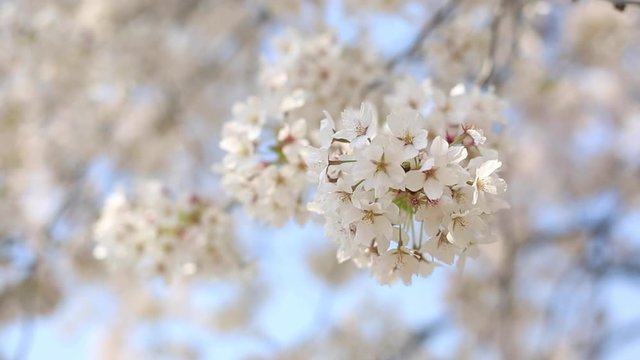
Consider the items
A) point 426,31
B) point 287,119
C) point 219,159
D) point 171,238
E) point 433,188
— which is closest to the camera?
point 433,188

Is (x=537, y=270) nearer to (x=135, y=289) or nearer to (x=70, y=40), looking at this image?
(x=135, y=289)

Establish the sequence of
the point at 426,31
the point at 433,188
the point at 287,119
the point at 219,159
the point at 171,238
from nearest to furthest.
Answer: the point at 433,188
the point at 287,119
the point at 171,238
the point at 426,31
the point at 219,159

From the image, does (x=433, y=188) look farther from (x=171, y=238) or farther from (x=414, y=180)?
(x=171, y=238)

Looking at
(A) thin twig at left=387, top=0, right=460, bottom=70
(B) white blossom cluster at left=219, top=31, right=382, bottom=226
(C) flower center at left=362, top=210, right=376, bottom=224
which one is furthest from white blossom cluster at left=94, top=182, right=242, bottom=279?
(C) flower center at left=362, top=210, right=376, bottom=224

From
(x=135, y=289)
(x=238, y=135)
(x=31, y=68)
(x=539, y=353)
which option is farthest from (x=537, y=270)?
(x=238, y=135)

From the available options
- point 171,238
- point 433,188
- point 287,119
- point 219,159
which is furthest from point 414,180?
point 219,159

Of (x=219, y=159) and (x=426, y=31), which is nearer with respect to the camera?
(x=426, y=31)

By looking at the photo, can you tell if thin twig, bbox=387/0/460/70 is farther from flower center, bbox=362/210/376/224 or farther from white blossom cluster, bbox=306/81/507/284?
flower center, bbox=362/210/376/224
